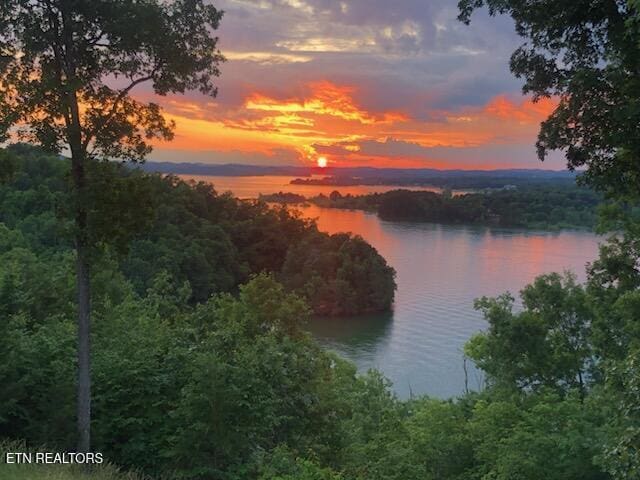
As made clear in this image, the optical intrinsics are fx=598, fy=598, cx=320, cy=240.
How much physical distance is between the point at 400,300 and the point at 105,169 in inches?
1687

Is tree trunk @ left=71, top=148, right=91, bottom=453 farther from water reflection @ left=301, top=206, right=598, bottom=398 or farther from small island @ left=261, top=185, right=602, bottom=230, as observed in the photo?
small island @ left=261, top=185, right=602, bottom=230

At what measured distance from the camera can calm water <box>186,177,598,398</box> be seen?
30375 millimetres

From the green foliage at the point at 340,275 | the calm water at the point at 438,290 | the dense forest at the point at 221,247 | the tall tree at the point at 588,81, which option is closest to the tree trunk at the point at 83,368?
the tall tree at the point at 588,81

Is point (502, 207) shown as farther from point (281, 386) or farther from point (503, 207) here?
point (281, 386)

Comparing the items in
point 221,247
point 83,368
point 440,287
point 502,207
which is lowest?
point 440,287

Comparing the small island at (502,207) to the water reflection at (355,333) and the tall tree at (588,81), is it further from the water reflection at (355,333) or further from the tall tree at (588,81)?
the tall tree at (588,81)

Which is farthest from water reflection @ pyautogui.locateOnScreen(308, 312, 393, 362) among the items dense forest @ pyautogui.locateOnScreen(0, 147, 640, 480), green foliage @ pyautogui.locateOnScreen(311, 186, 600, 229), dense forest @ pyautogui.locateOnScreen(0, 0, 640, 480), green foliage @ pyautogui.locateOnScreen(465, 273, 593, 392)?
green foliage @ pyautogui.locateOnScreen(311, 186, 600, 229)

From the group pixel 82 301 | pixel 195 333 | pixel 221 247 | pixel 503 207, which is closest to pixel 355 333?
pixel 221 247

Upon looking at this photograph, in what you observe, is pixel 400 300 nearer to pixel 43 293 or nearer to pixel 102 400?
pixel 43 293

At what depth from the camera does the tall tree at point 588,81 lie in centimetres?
616

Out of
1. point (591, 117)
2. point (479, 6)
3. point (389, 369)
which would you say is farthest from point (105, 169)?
point (389, 369)

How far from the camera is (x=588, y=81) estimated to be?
6.46 meters

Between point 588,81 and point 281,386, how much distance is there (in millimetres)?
6249

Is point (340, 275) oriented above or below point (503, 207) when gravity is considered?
below
